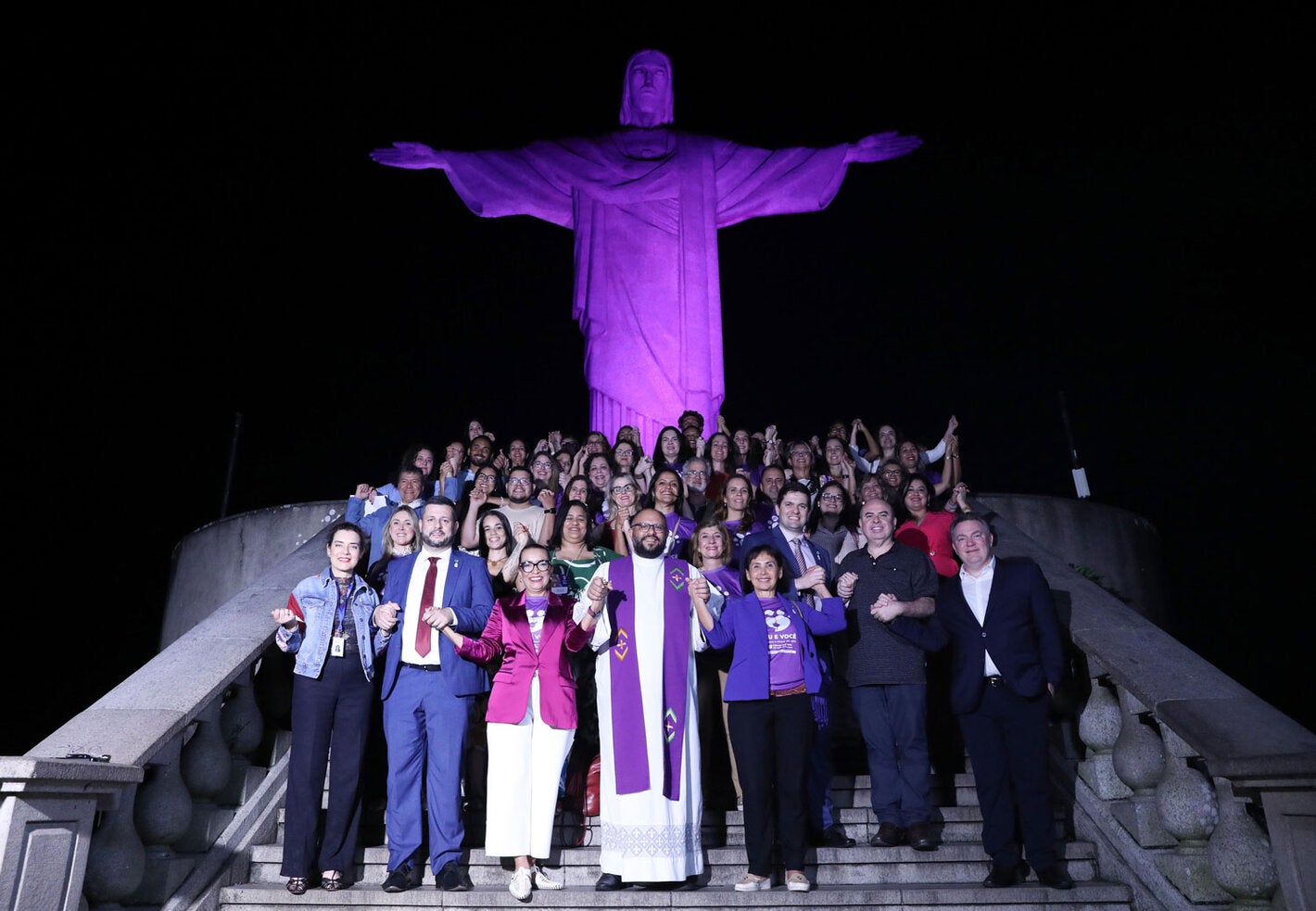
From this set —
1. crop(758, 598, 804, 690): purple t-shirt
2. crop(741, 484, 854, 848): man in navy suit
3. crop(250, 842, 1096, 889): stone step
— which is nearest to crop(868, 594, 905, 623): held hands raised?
crop(741, 484, 854, 848): man in navy suit

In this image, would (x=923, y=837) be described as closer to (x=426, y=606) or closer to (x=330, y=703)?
(x=426, y=606)

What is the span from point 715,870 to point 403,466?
357 centimetres

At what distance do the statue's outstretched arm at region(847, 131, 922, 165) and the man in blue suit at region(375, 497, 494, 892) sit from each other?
317 inches

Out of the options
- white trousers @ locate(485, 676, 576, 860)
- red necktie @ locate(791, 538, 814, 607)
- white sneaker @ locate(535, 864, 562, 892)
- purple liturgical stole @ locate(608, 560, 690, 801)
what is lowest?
white sneaker @ locate(535, 864, 562, 892)

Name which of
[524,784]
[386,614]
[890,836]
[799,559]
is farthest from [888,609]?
[386,614]

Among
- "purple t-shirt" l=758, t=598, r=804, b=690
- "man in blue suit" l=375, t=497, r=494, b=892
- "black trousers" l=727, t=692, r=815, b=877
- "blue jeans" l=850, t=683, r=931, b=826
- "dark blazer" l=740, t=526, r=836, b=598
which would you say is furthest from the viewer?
"dark blazer" l=740, t=526, r=836, b=598

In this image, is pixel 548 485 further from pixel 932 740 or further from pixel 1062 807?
pixel 1062 807

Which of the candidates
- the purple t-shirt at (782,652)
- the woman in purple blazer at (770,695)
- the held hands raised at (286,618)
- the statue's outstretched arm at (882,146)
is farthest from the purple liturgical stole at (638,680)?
the statue's outstretched arm at (882,146)

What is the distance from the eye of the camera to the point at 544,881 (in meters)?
4.78

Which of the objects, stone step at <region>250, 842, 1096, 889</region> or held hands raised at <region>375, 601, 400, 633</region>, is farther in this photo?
held hands raised at <region>375, 601, 400, 633</region>

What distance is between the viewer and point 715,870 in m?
5.01

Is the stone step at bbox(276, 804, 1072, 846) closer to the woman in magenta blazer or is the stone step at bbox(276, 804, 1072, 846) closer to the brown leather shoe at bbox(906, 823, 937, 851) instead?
the brown leather shoe at bbox(906, 823, 937, 851)

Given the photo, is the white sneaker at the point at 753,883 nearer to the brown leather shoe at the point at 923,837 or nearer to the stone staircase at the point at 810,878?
the stone staircase at the point at 810,878

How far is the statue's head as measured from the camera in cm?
1269
